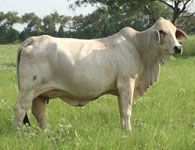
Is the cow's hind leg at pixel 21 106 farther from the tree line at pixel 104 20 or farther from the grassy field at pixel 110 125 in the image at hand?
the tree line at pixel 104 20

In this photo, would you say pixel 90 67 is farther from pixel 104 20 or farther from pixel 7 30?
pixel 7 30

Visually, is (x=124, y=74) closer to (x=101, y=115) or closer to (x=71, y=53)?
(x=71, y=53)

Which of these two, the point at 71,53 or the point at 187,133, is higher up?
the point at 71,53

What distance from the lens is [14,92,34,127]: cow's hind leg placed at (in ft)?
27.2

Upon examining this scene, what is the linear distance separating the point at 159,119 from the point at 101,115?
1222mm

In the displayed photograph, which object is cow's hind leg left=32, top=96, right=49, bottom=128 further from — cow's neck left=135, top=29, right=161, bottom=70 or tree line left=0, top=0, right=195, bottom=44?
tree line left=0, top=0, right=195, bottom=44

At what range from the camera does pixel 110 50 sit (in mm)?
8852

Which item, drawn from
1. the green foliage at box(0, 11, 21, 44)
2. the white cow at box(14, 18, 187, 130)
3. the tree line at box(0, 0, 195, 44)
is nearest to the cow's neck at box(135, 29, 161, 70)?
the white cow at box(14, 18, 187, 130)

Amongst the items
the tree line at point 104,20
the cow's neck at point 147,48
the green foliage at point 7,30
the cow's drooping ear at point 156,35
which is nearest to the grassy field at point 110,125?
the cow's neck at point 147,48

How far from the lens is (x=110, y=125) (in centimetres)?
938

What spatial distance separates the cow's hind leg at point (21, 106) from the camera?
326 inches

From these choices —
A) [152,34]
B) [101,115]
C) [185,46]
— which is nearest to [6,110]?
[101,115]

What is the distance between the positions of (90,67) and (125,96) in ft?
2.65

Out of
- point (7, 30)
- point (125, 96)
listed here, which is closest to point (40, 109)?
point (125, 96)
